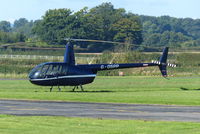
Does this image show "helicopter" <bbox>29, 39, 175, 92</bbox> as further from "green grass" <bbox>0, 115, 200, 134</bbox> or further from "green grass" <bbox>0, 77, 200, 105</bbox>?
"green grass" <bbox>0, 115, 200, 134</bbox>

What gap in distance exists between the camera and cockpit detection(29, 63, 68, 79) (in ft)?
145

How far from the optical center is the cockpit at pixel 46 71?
4422cm

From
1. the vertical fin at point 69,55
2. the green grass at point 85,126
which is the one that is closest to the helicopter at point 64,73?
the vertical fin at point 69,55

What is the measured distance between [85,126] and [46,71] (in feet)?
75.8

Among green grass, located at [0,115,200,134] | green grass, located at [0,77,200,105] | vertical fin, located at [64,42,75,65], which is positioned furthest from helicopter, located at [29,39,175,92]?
green grass, located at [0,115,200,134]

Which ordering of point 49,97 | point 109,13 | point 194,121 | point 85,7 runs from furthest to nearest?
point 109,13 < point 85,7 < point 49,97 < point 194,121

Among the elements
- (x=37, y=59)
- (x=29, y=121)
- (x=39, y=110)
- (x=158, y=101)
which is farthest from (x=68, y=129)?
(x=37, y=59)

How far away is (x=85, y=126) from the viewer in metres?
21.6

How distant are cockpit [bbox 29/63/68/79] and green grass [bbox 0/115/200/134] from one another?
1960cm

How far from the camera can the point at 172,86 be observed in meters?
51.7

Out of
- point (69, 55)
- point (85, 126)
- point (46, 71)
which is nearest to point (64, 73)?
point (46, 71)

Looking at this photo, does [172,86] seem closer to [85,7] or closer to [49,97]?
[49,97]

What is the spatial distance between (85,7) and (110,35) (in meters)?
17.2

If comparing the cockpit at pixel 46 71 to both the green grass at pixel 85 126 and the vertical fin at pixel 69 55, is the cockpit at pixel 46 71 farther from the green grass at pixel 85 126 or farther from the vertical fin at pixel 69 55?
the green grass at pixel 85 126
